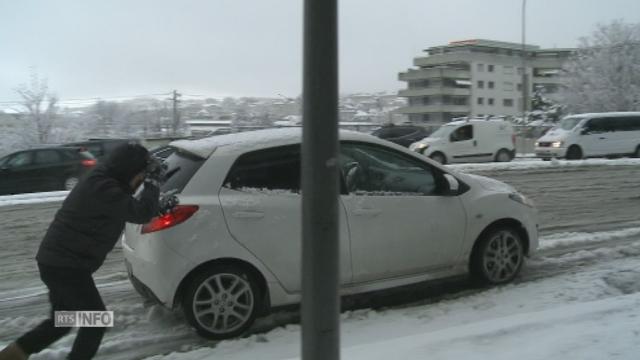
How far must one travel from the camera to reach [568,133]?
27.8 metres

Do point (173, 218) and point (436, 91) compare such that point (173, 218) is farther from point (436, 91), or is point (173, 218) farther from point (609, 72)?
point (436, 91)

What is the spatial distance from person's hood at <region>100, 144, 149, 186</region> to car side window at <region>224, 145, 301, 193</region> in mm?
1296

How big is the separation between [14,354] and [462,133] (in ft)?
77.3

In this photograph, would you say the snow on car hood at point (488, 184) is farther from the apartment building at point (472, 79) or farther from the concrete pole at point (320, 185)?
the apartment building at point (472, 79)

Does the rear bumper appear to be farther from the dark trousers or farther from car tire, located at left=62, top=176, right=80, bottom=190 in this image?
car tire, located at left=62, top=176, right=80, bottom=190

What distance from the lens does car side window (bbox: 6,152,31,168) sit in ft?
66.3

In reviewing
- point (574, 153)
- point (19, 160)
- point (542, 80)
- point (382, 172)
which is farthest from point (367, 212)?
point (542, 80)

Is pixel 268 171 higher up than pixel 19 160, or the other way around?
pixel 268 171

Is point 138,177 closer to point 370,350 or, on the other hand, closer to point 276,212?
point 276,212

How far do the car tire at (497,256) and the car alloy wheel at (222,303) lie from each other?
231 cm

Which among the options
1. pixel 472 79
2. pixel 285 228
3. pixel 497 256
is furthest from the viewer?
pixel 472 79

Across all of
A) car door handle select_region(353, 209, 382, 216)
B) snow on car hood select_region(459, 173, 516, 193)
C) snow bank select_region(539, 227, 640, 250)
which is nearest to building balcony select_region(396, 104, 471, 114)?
snow bank select_region(539, 227, 640, 250)

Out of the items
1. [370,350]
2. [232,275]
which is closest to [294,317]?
[232,275]

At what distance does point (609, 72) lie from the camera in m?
56.0
